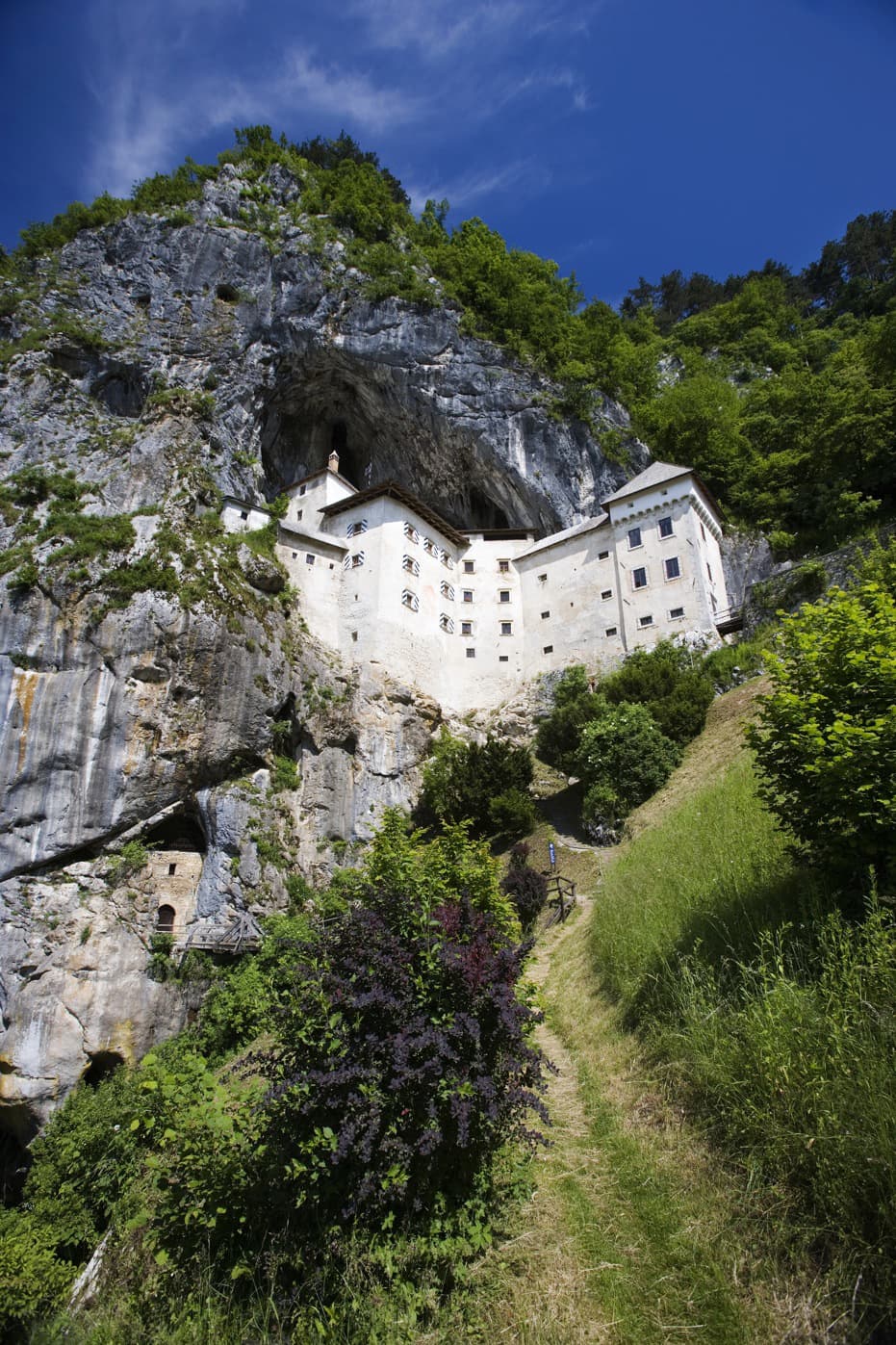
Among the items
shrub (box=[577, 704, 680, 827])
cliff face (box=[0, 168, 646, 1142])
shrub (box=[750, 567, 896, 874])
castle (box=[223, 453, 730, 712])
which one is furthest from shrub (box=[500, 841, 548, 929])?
castle (box=[223, 453, 730, 712])

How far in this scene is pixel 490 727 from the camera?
33.4m

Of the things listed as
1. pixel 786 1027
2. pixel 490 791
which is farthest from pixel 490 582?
pixel 786 1027

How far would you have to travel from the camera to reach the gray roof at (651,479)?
33.1 meters

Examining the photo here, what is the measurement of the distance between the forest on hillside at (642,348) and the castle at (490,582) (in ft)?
15.2

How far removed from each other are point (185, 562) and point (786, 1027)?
91.0 ft

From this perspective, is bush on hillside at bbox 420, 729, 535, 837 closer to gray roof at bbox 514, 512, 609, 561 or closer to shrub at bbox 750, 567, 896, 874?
gray roof at bbox 514, 512, 609, 561

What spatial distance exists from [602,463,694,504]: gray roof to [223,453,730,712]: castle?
71 mm

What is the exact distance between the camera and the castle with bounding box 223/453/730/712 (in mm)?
32312

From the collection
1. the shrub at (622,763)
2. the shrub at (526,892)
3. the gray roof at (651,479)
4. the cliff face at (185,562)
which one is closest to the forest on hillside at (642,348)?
the cliff face at (185,562)

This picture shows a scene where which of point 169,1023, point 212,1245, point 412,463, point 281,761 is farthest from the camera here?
point 412,463

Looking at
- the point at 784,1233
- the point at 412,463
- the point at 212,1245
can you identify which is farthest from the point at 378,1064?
the point at 412,463

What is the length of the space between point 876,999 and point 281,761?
83.3 ft

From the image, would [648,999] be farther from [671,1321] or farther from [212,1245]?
[212,1245]

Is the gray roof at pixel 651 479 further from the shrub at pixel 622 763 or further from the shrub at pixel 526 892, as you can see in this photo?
the shrub at pixel 526 892
